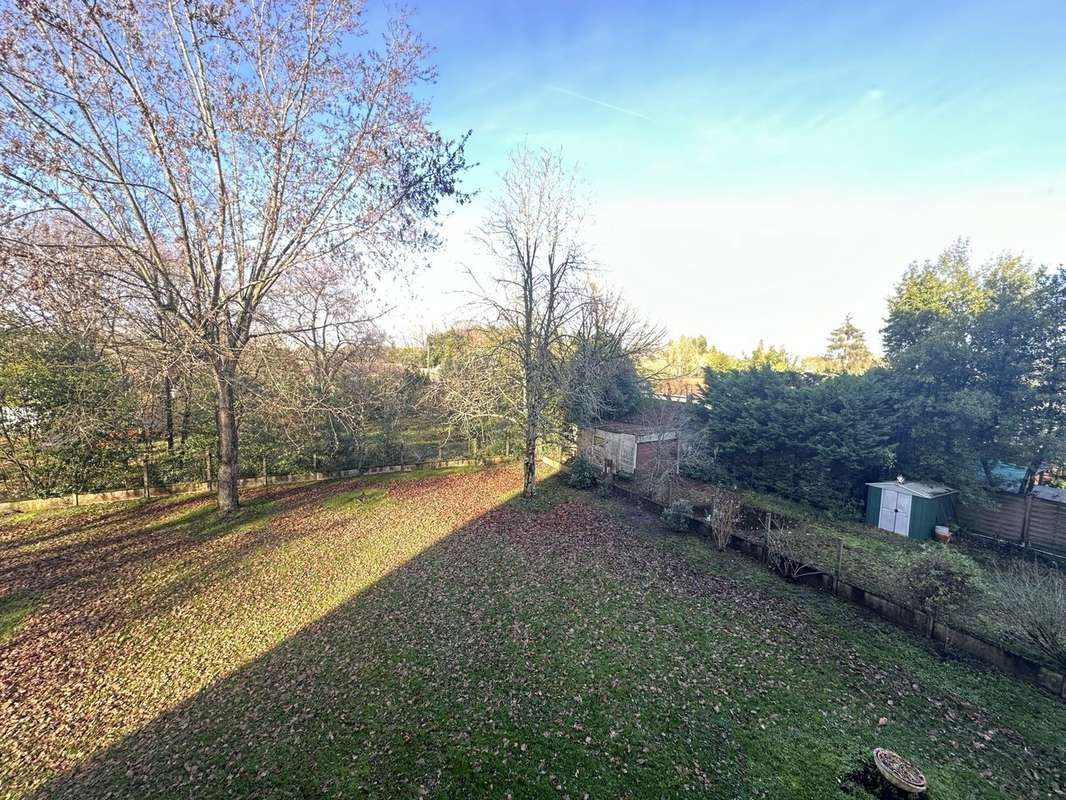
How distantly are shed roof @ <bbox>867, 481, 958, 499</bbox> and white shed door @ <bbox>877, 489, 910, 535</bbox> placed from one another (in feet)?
0.46

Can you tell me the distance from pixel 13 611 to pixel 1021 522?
67.8 feet

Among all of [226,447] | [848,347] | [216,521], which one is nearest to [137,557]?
[216,521]

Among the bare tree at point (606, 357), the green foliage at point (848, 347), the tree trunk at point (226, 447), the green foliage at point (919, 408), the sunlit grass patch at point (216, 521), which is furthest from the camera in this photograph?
the green foliage at point (848, 347)

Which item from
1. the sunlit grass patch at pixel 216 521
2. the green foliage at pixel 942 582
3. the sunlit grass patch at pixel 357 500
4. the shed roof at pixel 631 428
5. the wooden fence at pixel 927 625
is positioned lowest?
the sunlit grass patch at pixel 357 500

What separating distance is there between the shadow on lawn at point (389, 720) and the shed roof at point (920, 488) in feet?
33.3

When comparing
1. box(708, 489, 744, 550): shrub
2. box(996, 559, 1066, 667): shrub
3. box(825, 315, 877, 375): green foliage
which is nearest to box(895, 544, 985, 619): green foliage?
box(996, 559, 1066, 667): shrub

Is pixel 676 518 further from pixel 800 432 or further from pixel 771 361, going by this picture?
pixel 771 361

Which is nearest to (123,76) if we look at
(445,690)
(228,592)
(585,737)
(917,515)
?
(228,592)

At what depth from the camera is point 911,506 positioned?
10.6 meters

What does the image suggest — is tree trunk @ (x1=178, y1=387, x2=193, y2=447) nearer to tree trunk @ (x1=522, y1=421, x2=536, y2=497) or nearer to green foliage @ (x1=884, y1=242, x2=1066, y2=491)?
tree trunk @ (x1=522, y1=421, x2=536, y2=497)

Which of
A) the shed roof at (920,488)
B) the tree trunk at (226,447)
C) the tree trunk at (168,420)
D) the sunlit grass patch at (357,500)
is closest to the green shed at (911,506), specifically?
the shed roof at (920,488)

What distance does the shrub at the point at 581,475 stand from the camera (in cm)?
1419

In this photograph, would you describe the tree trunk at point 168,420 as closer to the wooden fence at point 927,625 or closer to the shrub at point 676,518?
the shrub at point 676,518

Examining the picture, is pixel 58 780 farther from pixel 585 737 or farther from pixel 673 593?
pixel 673 593
